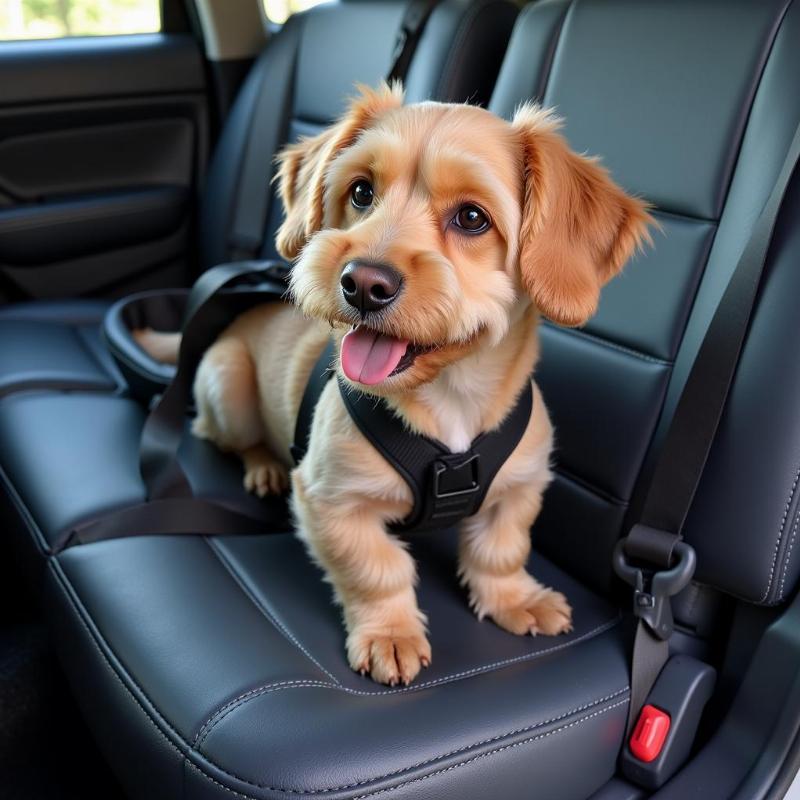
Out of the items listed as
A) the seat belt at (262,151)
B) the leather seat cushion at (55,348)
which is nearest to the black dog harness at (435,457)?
the leather seat cushion at (55,348)

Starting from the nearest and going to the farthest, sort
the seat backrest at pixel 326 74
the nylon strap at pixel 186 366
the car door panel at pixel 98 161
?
the nylon strap at pixel 186 366 → the seat backrest at pixel 326 74 → the car door panel at pixel 98 161

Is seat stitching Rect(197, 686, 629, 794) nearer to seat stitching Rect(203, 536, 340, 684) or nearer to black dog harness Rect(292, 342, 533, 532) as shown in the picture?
seat stitching Rect(203, 536, 340, 684)

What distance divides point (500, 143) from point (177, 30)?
7.22 feet

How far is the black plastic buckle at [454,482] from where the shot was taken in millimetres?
1534

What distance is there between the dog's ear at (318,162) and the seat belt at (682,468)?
0.66 metres

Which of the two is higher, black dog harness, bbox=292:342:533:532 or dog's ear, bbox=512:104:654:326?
dog's ear, bbox=512:104:654:326

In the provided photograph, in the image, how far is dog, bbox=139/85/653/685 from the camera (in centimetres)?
136

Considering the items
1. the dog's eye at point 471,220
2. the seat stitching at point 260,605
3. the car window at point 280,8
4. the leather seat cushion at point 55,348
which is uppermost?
the dog's eye at point 471,220

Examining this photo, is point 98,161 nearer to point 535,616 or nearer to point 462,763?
point 535,616

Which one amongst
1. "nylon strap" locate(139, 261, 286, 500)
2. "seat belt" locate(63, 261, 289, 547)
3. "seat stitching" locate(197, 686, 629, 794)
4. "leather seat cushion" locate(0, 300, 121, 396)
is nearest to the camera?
"seat stitching" locate(197, 686, 629, 794)

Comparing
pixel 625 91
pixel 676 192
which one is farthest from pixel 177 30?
pixel 676 192

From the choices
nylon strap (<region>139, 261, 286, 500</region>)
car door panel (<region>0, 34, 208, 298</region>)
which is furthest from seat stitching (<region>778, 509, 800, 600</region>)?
car door panel (<region>0, 34, 208, 298</region>)

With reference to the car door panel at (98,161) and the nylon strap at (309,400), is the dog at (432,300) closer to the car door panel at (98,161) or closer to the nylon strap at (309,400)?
the nylon strap at (309,400)

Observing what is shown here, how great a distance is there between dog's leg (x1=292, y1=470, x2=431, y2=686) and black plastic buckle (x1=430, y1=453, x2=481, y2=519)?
113mm
